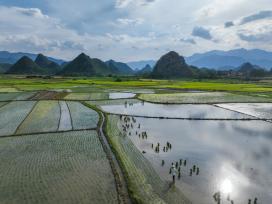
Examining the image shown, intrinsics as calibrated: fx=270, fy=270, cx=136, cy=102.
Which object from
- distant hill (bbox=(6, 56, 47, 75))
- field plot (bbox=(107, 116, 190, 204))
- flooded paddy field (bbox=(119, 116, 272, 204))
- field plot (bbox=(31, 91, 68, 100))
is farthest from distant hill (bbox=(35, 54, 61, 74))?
field plot (bbox=(107, 116, 190, 204))

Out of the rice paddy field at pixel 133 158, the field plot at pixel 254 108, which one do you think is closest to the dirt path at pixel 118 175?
the rice paddy field at pixel 133 158

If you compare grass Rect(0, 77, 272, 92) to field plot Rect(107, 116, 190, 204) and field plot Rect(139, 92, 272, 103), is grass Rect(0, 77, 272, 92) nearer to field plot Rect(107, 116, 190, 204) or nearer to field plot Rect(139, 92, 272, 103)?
field plot Rect(139, 92, 272, 103)

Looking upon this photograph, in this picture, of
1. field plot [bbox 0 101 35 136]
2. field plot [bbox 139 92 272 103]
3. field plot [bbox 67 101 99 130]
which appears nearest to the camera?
field plot [bbox 0 101 35 136]

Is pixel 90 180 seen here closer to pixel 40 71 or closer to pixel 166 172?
pixel 166 172

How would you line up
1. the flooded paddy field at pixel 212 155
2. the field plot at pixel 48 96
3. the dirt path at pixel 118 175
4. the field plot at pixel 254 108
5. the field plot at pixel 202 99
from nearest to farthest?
the dirt path at pixel 118 175 < the flooded paddy field at pixel 212 155 < the field plot at pixel 254 108 < the field plot at pixel 202 99 < the field plot at pixel 48 96

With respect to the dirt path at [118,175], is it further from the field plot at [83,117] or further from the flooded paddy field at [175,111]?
the flooded paddy field at [175,111]
